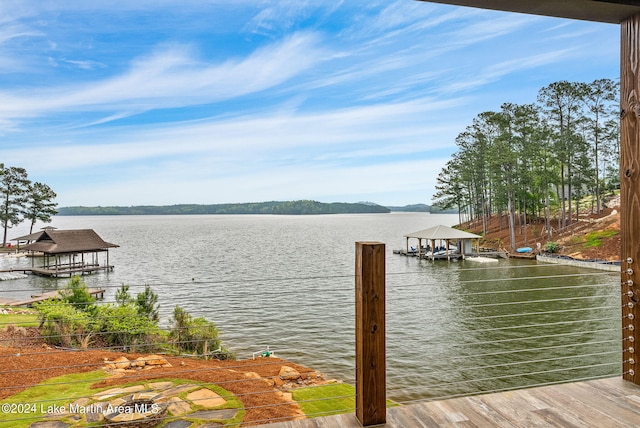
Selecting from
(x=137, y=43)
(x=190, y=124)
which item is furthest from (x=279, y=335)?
(x=190, y=124)

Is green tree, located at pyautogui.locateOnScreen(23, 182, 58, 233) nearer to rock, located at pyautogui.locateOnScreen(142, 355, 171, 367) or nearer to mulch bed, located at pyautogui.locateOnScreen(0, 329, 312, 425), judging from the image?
mulch bed, located at pyautogui.locateOnScreen(0, 329, 312, 425)

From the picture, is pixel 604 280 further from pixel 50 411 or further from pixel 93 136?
pixel 93 136

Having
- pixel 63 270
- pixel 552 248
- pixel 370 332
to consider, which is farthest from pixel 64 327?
pixel 552 248

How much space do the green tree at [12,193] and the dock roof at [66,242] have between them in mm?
11549

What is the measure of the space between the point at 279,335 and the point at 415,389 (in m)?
3.89

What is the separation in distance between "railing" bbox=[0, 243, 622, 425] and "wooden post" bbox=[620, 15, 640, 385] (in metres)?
0.21

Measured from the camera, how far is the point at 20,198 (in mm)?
31641

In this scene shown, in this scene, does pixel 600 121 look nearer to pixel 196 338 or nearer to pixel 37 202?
pixel 196 338

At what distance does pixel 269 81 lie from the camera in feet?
137

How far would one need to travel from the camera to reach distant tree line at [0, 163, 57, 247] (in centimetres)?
3080

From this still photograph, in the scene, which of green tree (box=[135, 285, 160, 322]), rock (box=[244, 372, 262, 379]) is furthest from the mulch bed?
green tree (box=[135, 285, 160, 322])

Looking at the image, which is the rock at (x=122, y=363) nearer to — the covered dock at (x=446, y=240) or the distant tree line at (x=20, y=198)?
the covered dock at (x=446, y=240)

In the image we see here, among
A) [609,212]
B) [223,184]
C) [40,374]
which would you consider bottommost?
[40,374]

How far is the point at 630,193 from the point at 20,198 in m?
38.7
